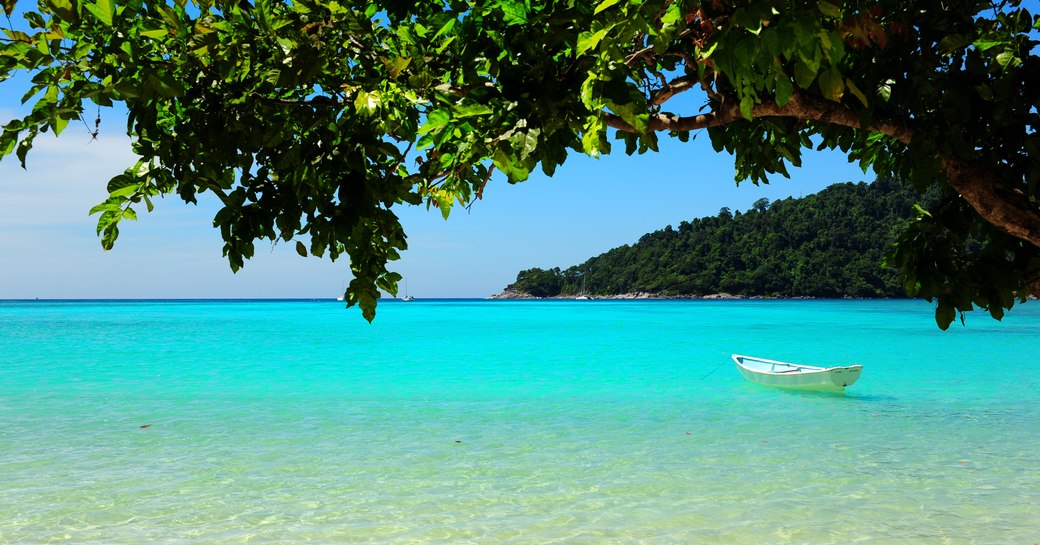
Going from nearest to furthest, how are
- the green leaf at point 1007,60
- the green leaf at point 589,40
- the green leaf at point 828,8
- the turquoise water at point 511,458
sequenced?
the green leaf at point 828,8 < the green leaf at point 589,40 < the green leaf at point 1007,60 < the turquoise water at point 511,458

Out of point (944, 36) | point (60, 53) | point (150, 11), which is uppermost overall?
point (944, 36)

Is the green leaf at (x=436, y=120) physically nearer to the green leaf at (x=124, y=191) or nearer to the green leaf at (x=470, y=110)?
the green leaf at (x=470, y=110)

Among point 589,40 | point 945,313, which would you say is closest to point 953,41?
point 945,313

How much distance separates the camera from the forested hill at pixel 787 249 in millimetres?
109875

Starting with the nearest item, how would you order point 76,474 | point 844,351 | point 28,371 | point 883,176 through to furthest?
1. point 883,176
2. point 76,474
3. point 28,371
4. point 844,351

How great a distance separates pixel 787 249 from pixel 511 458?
124m

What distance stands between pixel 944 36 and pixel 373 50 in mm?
2430

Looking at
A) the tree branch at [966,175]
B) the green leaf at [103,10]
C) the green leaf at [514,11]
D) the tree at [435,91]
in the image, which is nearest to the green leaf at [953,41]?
the tree at [435,91]

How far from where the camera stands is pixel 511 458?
9852mm

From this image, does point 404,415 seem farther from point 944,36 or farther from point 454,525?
point 944,36

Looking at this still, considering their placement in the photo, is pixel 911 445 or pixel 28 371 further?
pixel 28 371

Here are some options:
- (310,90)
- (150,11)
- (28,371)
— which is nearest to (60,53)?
(150,11)

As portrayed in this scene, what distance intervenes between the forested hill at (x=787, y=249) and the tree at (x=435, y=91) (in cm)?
10582

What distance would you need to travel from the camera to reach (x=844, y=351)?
31156 millimetres
